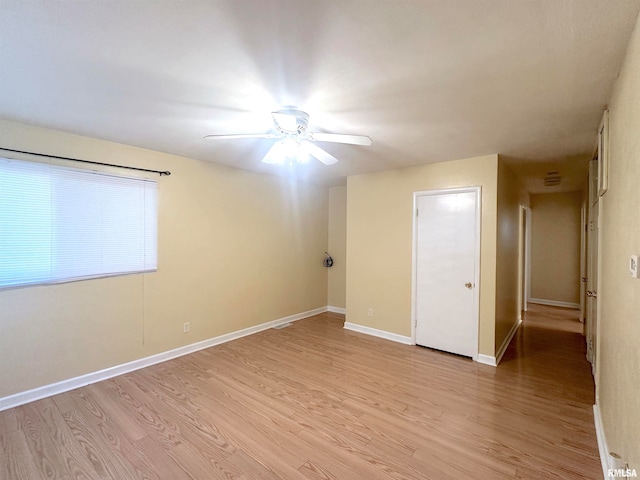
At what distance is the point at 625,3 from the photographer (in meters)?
1.13

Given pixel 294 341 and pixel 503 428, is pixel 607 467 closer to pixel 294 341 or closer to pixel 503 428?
pixel 503 428

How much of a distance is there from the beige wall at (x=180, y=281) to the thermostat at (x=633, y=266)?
3.80 metres

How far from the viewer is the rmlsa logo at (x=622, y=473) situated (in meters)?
1.22

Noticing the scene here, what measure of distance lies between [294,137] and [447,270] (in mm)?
2567

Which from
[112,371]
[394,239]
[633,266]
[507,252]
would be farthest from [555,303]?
[112,371]

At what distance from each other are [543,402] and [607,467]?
2.92ft

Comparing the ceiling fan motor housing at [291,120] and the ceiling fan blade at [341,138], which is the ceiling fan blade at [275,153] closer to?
the ceiling fan motor housing at [291,120]

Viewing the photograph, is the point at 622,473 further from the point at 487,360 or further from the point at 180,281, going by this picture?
the point at 180,281

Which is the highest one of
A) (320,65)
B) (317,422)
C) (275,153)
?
(320,65)

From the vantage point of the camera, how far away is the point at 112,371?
296 centimetres

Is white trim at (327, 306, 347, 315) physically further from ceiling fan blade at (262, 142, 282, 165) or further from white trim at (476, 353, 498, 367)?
ceiling fan blade at (262, 142, 282, 165)

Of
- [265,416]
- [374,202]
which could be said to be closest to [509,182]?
[374,202]

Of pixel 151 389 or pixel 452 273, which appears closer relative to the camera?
pixel 151 389

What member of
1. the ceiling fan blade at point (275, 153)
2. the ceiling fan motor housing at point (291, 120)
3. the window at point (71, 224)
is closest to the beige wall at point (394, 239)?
the ceiling fan blade at point (275, 153)
